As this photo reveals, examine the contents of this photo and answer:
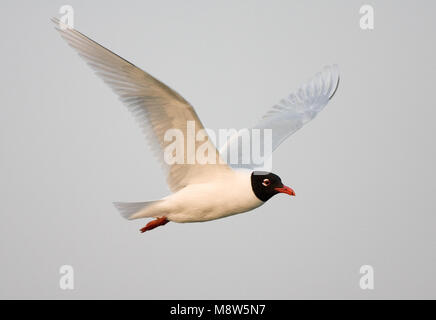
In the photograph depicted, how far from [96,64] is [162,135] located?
0.94 m

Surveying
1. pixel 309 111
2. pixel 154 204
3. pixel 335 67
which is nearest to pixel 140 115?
pixel 154 204

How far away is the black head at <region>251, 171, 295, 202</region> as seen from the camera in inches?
252

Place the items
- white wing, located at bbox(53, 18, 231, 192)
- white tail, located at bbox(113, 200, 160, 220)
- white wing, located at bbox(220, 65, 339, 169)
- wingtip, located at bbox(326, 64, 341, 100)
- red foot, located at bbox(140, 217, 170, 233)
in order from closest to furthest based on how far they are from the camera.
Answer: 1. white wing, located at bbox(53, 18, 231, 192)
2. white tail, located at bbox(113, 200, 160, 220)
3. red foot, located at bbox(140, 217, 170, 233)
4. white wing, located at bbox(220, 65, 339, 169)
5. wingtip, located at bbox(326, 64, 341, 100)

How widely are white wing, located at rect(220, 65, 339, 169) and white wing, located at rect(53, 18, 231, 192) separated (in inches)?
34.6

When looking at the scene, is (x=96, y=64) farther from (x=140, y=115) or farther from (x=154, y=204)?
(x=154, y=204)

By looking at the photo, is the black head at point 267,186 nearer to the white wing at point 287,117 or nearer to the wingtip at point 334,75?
the white wing at point 287,117

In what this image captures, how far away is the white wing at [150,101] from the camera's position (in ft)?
18.8

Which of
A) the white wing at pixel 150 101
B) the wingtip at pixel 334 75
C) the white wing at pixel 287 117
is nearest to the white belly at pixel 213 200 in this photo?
the white wing at pixel 150 101

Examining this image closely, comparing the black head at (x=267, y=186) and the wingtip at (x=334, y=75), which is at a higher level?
the wingtip at (x=334, y=75)

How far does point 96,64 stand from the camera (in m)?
5.84

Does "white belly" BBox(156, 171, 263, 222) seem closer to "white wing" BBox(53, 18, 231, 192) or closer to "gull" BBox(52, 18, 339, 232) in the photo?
"gull" BBox(52, 18, 339, 232)

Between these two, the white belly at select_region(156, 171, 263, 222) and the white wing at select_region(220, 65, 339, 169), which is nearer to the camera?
the white belly at select_region(156, 171, 263, 222)

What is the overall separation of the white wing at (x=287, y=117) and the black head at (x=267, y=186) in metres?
0.65

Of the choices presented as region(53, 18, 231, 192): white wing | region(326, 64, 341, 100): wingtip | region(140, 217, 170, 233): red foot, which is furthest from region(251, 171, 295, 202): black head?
region(326, 64, 341, 100): wingtip
